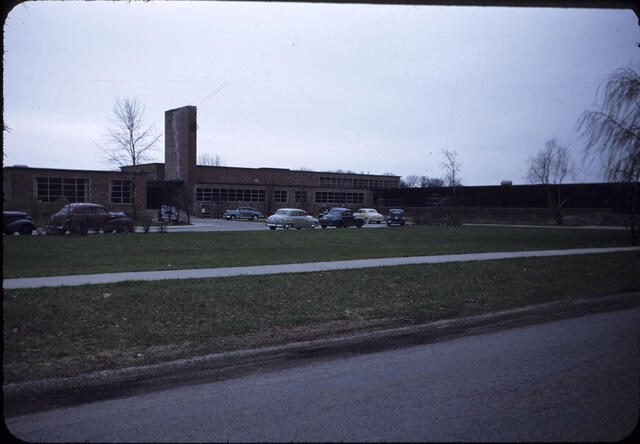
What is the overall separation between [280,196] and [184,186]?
1379 cm

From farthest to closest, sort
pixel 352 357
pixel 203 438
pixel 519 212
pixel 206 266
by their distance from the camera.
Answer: pixel 519 212
pixel 206 266
pixel 352 357
pixel 203 438

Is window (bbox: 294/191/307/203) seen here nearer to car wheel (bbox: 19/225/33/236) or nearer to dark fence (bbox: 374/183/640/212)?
dark fence (bbox: 374/183/640/212)

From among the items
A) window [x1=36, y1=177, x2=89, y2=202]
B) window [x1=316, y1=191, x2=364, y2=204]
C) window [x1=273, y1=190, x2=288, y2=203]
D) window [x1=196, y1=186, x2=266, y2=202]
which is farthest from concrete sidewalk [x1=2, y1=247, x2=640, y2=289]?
window [x1=316, y1=191, x2=364, y2=204]

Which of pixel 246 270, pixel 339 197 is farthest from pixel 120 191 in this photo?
pixel 246 270

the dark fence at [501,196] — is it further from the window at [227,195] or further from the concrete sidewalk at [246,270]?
the concrete sidewalk at [246,270]

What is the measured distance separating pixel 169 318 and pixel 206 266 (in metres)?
5.37

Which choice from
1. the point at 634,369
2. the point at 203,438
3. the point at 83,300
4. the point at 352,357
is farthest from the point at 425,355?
the point at 83,300

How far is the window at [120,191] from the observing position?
45969mm

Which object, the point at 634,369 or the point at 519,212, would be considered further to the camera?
the point at 519,212

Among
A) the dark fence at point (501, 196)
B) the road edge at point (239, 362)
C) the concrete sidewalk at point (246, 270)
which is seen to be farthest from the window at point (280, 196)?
the road edge at point (239, 362)

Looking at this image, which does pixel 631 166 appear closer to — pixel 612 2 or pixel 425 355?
pixel 425 355

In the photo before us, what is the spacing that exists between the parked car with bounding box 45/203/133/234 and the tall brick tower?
3203cm

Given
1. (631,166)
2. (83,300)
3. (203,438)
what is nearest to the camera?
(203,438)

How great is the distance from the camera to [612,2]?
3.06 m
